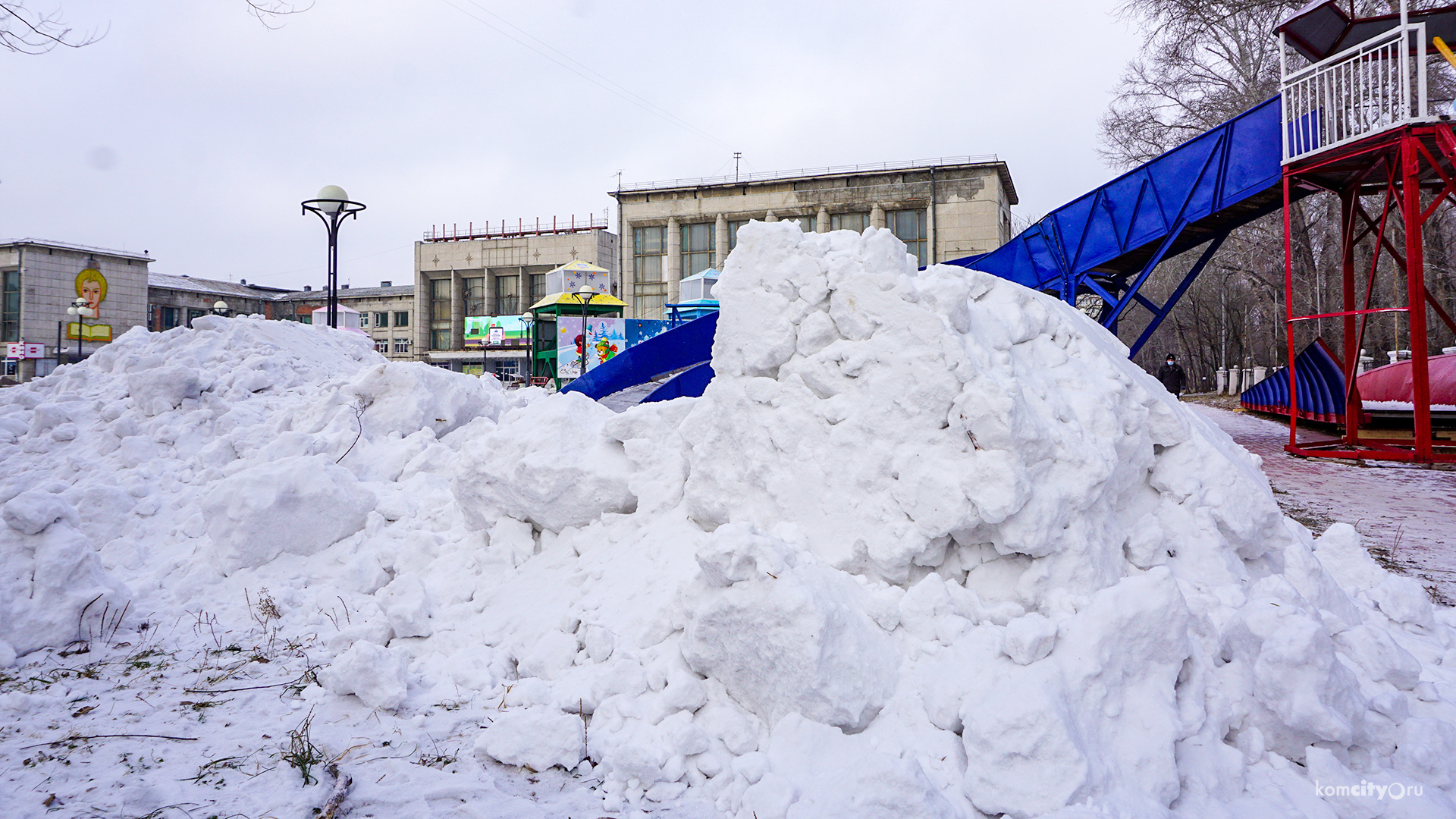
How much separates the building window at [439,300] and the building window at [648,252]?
600 inches

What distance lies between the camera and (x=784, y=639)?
2.44 metres

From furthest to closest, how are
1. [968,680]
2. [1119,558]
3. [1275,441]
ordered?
[1275,441] < [1119,558] < [968,680]

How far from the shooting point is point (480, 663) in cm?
299

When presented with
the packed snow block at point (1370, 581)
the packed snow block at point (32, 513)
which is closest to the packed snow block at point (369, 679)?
the packed snow block at point (32, 513)

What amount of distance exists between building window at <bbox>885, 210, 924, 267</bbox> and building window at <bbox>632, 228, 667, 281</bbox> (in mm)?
11041

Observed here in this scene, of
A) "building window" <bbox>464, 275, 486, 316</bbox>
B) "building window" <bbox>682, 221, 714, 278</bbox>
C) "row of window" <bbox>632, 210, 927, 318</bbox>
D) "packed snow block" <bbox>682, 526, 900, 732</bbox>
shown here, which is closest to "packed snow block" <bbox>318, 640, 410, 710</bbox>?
"packed snow block" <bbox>682, 526, 900, 732</bbox>

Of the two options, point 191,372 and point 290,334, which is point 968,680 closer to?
point 191,372

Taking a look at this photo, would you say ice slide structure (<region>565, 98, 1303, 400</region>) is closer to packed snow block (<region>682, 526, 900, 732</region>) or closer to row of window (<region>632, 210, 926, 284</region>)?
packed snow block (<region>682, 526, 900, 732</region>)

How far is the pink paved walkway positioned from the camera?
15.0 ft

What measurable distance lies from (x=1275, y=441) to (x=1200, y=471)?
1037cm

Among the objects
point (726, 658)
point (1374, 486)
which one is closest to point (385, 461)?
point (726, 658)

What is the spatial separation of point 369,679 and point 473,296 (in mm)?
45775

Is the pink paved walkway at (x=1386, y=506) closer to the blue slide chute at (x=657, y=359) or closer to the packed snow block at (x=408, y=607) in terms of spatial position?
the packed snow block at (x=408, y=607)

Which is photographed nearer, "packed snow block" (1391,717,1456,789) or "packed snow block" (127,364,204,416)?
"packed snow block" (1391,717,1456,789)
